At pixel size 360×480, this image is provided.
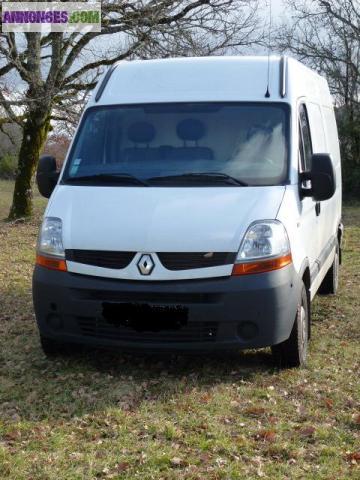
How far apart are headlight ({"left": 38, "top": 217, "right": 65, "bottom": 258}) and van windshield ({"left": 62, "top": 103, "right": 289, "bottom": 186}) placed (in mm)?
500

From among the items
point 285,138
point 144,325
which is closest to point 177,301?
point 144,325

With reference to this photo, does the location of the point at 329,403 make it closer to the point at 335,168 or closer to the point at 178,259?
the point at 178,259

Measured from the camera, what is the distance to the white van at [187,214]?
4.56m

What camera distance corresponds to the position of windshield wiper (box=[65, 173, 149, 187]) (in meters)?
5.11

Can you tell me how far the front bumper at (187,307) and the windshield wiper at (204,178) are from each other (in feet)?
2.69

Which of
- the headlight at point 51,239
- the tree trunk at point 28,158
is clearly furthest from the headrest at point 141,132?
the tree trunk at point 28,158

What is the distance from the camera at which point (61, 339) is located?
489 centimetres

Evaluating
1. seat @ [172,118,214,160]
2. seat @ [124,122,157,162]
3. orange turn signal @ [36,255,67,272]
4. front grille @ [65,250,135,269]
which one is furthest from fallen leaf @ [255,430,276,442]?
seat @ [124,122,157,162]

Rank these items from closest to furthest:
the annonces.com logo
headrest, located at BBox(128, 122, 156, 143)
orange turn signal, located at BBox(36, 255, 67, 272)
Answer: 1. orange turn signal, located at BBox(36, 255, 67, 272)
2. headrest, located at BBox(128, 122, 156, 143)
3. the annonces.com logo

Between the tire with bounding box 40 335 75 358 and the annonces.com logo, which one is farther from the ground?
the annonces.com logo

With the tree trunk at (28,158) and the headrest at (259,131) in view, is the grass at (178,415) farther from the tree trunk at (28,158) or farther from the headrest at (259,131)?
the tree trunk at (28,158)

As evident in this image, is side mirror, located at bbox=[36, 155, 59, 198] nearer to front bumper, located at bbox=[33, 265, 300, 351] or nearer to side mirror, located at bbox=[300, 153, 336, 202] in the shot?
front bumper, located at bbox=[33, 265, 300, 351]

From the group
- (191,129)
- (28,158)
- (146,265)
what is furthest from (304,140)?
(28,158)

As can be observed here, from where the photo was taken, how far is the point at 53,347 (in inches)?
210
